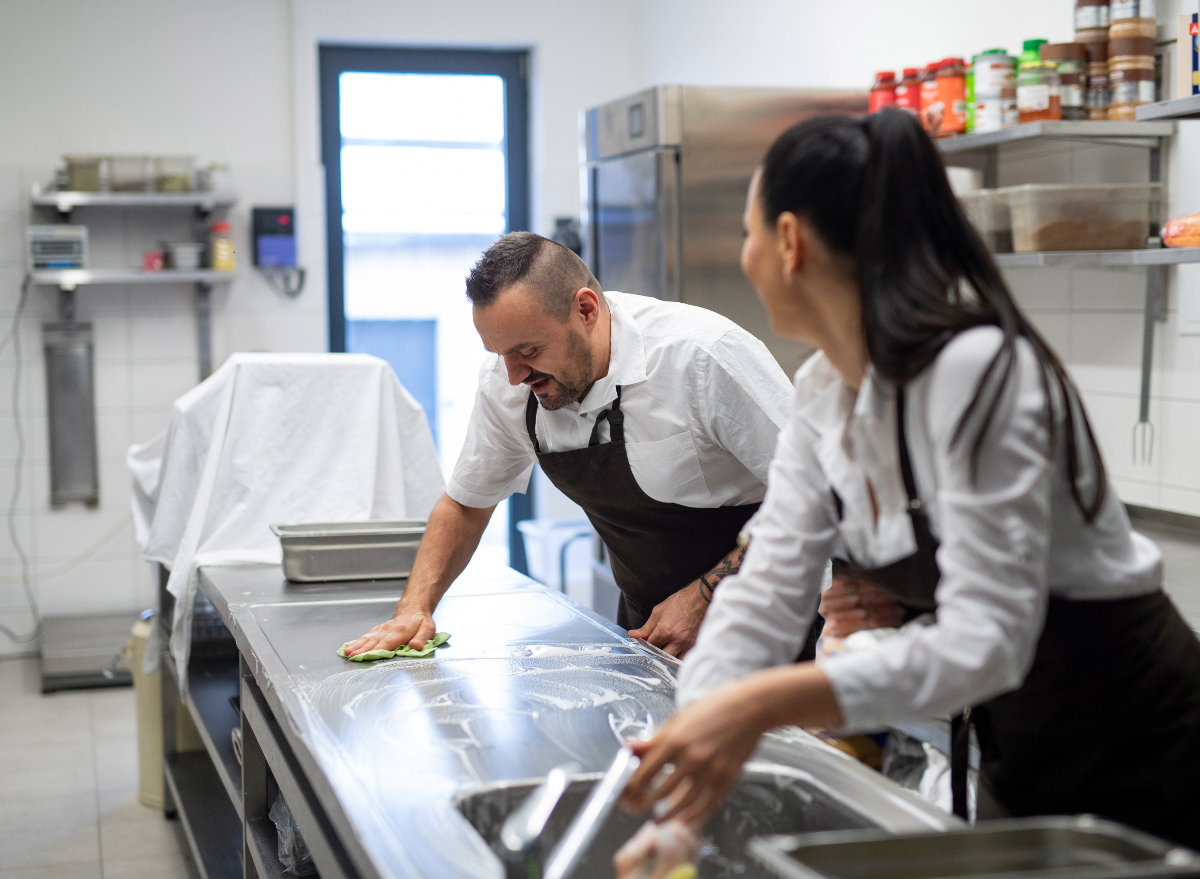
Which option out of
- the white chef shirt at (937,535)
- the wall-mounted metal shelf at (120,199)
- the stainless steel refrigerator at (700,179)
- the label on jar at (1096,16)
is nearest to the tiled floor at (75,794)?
the wall-mounted metal shelf at (120,199)

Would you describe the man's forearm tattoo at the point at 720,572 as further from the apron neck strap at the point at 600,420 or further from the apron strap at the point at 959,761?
the apron strap at the point at 959,761

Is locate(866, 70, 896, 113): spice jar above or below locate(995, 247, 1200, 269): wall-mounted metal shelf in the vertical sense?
above

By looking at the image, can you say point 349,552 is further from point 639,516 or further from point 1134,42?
point 1134,42

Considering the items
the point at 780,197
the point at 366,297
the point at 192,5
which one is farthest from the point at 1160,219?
the point at 192,5

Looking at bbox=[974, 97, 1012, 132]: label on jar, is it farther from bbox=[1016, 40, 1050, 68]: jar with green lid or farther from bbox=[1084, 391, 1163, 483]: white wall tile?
bbox=[1084, 391, 1163, 483]: white wall tile

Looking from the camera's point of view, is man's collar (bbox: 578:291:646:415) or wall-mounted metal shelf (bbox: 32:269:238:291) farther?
wall-mounted metal shelf (bbox: 32:269:238:291)

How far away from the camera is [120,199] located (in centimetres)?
429

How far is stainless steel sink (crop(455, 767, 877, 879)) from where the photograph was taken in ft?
3.90

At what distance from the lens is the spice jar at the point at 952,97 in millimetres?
2762

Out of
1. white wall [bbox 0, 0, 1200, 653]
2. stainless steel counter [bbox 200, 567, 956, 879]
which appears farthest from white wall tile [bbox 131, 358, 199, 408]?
stainless steel counter [bbox 200, 567, 956, 879]

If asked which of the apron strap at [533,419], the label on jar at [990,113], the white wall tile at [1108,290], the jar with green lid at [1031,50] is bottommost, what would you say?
the apron strap at [533,419]

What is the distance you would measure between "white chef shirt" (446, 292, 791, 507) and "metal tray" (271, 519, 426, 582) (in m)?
0.45

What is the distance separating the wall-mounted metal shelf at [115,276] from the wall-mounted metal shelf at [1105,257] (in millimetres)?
3095

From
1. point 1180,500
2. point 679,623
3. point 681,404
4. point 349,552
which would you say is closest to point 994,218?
point 1180,500
